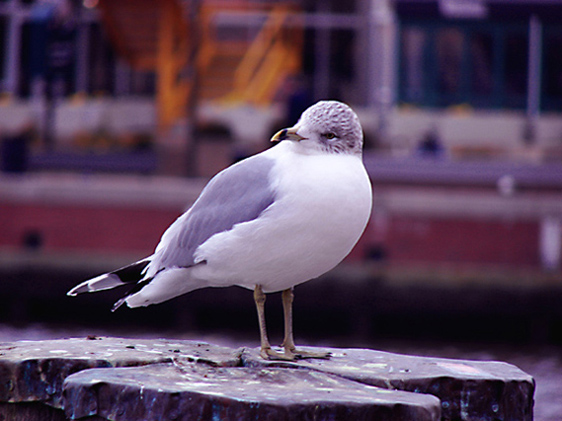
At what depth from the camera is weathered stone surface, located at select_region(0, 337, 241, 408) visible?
3.82 m

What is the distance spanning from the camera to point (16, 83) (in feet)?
76.0

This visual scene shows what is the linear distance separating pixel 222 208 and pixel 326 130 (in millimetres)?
578

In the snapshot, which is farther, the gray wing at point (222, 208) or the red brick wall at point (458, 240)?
the red brick wall at point (458, 240)

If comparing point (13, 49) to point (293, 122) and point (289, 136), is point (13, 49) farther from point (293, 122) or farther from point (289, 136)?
point (289, 136)

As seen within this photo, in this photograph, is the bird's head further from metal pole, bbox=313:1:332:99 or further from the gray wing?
metal pole, bbox=313:1:332:99

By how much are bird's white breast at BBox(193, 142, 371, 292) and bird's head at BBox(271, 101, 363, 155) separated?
1.6 inches

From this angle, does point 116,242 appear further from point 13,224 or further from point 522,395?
point 522,395

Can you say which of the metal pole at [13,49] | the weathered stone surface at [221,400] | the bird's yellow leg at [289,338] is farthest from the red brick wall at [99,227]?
the weathered stone surface at [221,400]

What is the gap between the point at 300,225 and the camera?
3.72m

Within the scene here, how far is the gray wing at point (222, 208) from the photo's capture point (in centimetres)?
389

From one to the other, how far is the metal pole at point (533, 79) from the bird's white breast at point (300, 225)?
1780 cm

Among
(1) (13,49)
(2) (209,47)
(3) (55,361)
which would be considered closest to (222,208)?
(3) (55,361)

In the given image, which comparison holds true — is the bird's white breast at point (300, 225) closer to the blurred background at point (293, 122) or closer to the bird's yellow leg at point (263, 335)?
the bird's yellow leg at point (263, 335)

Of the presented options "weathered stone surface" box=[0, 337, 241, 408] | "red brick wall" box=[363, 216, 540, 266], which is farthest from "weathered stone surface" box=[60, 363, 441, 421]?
"red brick wall" box=[363, 216, 540, 266]
